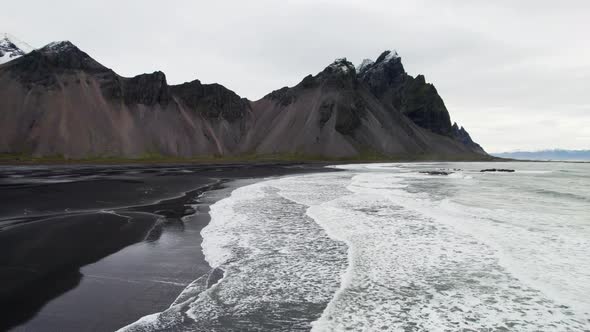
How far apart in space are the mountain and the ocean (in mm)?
126840

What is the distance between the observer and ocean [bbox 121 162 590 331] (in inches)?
287

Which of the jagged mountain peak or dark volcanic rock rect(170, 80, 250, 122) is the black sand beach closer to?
the jagged mountain peak

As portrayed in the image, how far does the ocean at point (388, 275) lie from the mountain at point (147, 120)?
4994 inches

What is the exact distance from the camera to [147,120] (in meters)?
154

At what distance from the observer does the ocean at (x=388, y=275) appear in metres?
7.29

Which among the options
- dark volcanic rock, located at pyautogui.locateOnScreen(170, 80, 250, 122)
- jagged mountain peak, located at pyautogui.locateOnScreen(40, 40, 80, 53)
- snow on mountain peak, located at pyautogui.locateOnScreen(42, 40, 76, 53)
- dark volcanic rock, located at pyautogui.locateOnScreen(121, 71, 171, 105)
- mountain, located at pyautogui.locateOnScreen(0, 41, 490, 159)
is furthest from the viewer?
dark volcanic rock, located at pyautogui.locateOnScreen(170, 80, 250, 122)

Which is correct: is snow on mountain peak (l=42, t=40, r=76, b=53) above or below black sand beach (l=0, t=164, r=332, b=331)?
above

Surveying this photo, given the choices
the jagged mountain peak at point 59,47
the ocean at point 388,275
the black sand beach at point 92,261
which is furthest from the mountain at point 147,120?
the ocean at point 388,275

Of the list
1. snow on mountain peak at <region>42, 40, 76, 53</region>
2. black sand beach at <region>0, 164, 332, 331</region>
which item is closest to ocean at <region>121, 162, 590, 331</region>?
black sand beach at <region>0, 164, 332, 331</region>

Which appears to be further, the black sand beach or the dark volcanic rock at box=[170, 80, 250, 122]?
the dark volcanic rock at box=[170, 80, 250, 122]

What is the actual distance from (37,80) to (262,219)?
15705 centimetres

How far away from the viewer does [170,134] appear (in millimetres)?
154250

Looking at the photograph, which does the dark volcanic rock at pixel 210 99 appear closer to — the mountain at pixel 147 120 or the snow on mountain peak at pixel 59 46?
the mountain at pixel 147 120

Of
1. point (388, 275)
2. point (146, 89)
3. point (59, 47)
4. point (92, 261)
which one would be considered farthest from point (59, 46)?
point (388, 275)
